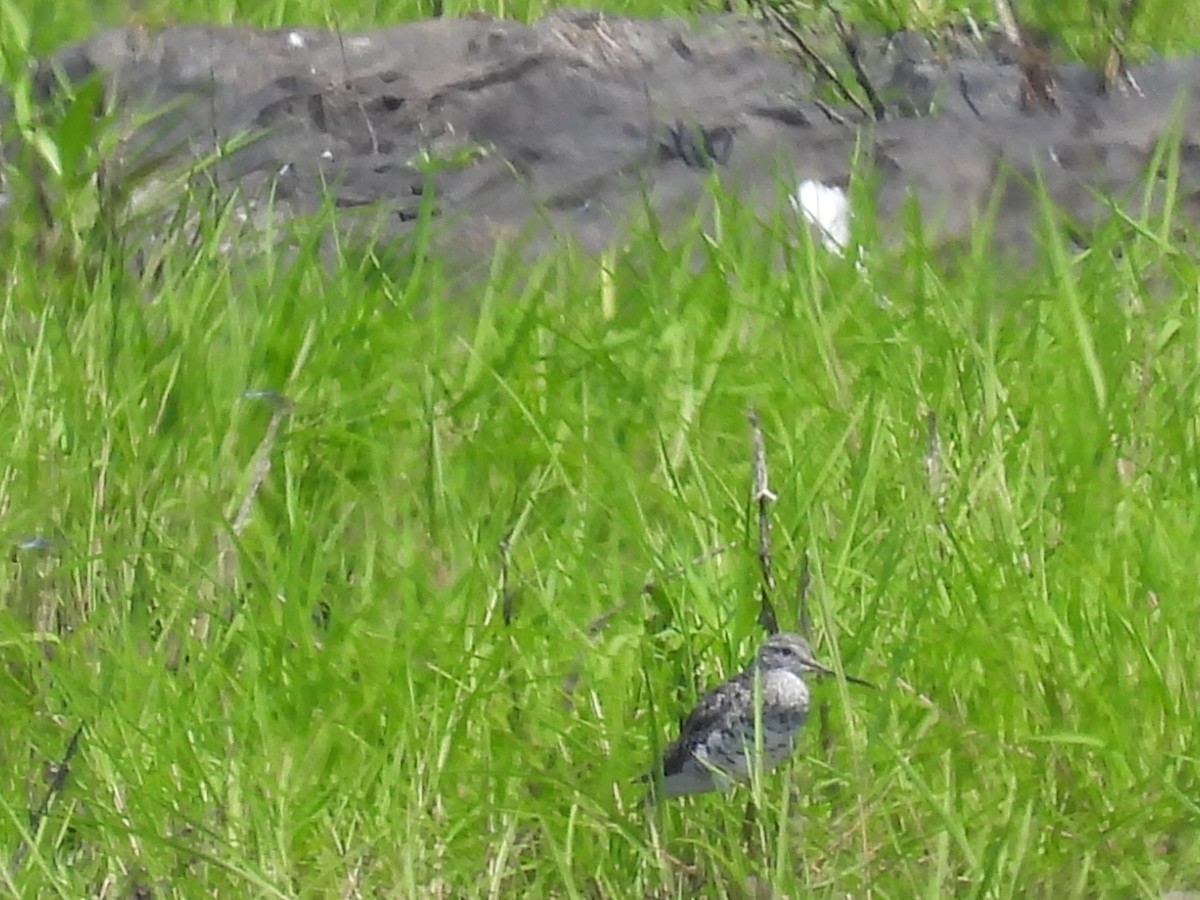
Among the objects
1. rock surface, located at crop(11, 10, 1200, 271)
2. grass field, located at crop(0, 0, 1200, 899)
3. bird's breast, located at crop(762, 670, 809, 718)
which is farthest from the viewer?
rock surface, located at crop(11, 10, 1200, 271)

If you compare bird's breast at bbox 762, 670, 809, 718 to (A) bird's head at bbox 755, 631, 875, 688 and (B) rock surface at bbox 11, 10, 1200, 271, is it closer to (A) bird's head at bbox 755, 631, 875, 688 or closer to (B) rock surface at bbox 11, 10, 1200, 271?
(A) bird's head at bbox 755, 631, 875, 688

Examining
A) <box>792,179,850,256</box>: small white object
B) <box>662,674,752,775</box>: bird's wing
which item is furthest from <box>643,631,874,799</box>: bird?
<box>792,179,850,256</box>: small white object

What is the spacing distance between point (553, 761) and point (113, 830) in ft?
1.39

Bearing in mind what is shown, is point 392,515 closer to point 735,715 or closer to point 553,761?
point 553,761

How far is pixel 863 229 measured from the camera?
9.44ft

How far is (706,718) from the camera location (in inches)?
66.7

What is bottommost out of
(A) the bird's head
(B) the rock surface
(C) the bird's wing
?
(B) the rock surface

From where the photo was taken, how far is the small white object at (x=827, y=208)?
2994 mm

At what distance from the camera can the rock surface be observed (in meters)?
3.19

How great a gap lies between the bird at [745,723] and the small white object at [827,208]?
53.9 inches

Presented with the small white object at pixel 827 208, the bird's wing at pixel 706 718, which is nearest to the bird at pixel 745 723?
the bird's wing at pixel 706 718

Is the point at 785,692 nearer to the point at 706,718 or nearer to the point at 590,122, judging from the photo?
the point at 706,718

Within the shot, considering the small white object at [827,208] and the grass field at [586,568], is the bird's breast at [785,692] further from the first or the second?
the small white object at [827,208]

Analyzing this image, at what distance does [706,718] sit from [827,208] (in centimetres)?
159
